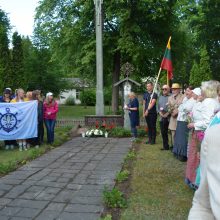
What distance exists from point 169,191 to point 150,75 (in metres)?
20.4

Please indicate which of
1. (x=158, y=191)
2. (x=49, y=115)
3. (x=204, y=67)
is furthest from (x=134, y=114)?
(x=204, y=67)

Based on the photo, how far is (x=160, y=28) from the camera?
23.7 meters

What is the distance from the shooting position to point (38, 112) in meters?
11.0

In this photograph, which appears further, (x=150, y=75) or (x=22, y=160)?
(x=150, y=75)

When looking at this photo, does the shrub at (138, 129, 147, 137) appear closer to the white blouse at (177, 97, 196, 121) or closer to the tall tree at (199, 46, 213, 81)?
the white blouse at (177, 97, 196, 121)

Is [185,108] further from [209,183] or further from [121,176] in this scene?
[209,183]

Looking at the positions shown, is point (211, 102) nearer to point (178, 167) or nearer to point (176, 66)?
point (178, 167)

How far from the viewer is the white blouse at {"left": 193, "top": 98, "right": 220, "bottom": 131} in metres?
5.88

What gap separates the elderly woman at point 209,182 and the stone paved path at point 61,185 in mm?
3337

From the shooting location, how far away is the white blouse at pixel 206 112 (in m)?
5.88

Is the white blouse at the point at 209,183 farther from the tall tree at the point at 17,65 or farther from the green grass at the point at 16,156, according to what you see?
the tall tree at the point at 17,65

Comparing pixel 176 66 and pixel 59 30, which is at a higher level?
pixel 59 30

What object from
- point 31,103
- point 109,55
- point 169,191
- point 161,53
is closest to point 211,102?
point 169,191

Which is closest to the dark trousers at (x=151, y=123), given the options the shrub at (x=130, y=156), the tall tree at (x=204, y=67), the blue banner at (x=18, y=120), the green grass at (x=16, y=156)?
the shrub at (x=130, y=156)
